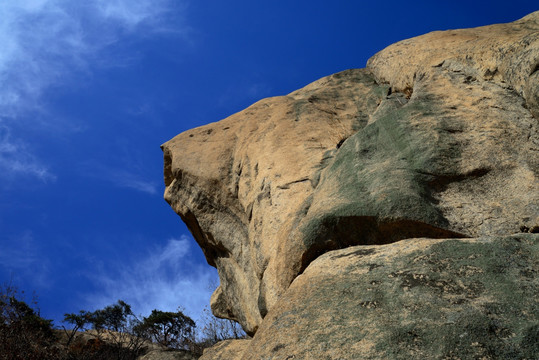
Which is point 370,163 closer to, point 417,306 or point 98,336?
point 417,306

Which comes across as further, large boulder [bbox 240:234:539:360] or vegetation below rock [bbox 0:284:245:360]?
vegetation below rock [bbox 0:284:245:360]

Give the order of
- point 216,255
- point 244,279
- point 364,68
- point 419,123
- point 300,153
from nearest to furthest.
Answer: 1. point 419,123
2. point 300,153
3. point 244,279
4. point 216,255
5. point 364,68

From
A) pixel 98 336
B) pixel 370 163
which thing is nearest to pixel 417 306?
pixel 370 163

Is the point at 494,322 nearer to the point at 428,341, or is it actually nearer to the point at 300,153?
the point at 428,341

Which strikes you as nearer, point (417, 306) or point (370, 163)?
point (417, 306)

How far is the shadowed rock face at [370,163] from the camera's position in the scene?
474 cm

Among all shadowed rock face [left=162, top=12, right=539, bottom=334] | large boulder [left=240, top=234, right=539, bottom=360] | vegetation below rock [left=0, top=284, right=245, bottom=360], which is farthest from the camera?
vegetation below rock [left=0, top=284, right=245, bottom=360]

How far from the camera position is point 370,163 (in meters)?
5.53

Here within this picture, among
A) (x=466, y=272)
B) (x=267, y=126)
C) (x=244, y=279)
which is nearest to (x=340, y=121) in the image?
(x=267, y=126)

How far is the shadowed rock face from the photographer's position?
4742 millimetres

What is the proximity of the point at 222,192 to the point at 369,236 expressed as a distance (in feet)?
12.6

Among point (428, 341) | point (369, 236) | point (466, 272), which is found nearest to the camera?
point (428, 341)

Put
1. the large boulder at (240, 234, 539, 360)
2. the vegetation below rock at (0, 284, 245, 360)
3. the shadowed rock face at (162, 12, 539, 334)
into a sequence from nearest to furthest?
the large boulder at (240, 234, 539, 360) → the shadowed rock face at (162, 12, 539, 334) → the vegetation below rock at (0, 284, 245, 360)

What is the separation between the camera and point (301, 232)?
498cm
